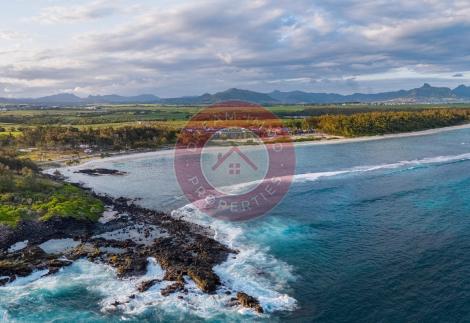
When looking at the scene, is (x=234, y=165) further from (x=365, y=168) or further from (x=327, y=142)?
(x=327, y=142)

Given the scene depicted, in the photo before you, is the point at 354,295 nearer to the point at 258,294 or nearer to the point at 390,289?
the point at 390,289

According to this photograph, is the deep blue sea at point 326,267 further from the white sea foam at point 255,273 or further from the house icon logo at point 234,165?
the house icon logo at point 234,165

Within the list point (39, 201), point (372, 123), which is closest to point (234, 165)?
point (39, 201)

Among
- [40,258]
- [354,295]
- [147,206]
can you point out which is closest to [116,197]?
[147,206]

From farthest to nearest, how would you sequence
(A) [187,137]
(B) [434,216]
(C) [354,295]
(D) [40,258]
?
(A) [187,137], (B) [434,216], (D) [40,258], (C) [354,295]

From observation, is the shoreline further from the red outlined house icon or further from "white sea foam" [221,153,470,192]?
"white sea foam" [221,153,470,192]

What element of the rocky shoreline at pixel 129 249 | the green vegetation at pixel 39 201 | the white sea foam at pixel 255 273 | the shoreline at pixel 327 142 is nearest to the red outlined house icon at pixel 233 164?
the shoreline at pixel 327 142
